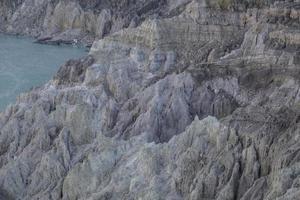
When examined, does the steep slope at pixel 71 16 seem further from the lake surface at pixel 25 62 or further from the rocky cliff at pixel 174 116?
the rocky cliff at pixel 174 116

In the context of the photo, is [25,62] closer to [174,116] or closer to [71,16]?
[71,16]

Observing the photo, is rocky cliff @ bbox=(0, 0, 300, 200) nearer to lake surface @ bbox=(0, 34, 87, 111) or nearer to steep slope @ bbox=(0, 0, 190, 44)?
lake surface @ bbox=(0, 34, 87, 111)

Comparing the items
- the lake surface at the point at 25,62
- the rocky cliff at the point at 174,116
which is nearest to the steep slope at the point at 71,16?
the lake surface at the point at 25,62

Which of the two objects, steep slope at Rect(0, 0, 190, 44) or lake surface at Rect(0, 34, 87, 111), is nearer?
lake surface at Rect(0, 34, 87, 111)

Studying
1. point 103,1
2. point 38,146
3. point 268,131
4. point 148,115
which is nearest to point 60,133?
point 38,146

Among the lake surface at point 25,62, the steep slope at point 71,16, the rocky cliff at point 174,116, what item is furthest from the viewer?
the steep slope at point 71,16

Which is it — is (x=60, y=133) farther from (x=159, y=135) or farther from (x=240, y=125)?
(x=240, y=125)

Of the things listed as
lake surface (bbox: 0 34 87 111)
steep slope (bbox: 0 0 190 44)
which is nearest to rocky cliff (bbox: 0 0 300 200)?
lake surface (bbox: 0 34 87 111)
